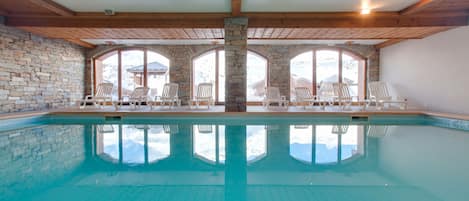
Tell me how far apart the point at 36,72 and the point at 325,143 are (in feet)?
26.1

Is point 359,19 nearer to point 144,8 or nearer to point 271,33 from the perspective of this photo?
point 271,33

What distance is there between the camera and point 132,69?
32.4 ft

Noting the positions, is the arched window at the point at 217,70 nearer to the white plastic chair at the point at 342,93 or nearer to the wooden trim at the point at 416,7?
the white plastic chair at the point at 342,93

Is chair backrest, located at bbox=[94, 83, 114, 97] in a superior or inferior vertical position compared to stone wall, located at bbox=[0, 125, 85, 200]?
superior

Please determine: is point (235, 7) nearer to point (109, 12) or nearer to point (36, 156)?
point (109, 12)

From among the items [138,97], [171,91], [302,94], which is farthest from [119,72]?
[302,94]

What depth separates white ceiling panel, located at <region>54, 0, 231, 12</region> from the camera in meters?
5.26

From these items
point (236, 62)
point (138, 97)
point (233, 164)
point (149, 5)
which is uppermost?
point (149, 5)

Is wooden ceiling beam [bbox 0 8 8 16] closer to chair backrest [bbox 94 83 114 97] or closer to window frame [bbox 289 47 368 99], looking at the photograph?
chair backrest [bbox 94 83 114 97]

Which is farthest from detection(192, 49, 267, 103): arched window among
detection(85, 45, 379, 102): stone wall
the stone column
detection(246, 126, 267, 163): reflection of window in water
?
detection(246, 126, 267, 163): reflection of window in water

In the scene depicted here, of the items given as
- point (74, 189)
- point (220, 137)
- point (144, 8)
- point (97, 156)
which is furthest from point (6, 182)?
point (144, 8)

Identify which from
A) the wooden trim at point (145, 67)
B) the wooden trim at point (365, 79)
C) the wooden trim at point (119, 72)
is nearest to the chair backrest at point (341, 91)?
the wooden trim at point (365, 79)

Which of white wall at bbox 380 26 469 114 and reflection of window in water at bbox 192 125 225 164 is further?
white wall at bbox 380 26 469 114

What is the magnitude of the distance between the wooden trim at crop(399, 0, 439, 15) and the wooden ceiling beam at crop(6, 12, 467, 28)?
0.23 metres
